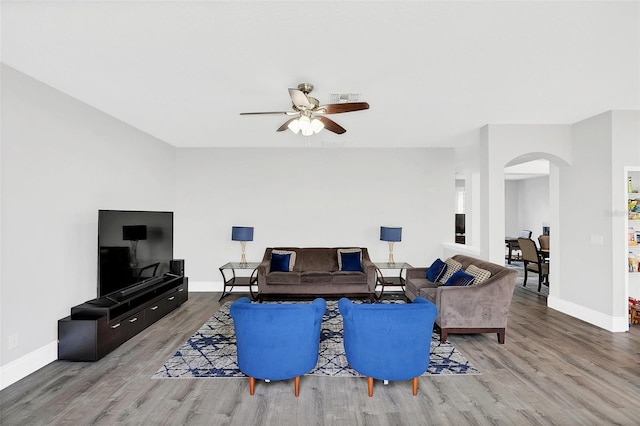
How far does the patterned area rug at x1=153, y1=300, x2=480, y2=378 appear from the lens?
3.04 m

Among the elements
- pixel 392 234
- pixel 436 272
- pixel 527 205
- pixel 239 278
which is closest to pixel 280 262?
pixel 239 278

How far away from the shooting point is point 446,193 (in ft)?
21.2

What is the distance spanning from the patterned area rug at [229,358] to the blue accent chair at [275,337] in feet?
1.71

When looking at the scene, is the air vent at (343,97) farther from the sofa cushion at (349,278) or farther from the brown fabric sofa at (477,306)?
the sofa cushion at (349,278)

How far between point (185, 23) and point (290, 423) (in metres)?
3.06

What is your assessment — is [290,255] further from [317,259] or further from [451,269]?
[451,269]

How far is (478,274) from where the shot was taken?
4023mm

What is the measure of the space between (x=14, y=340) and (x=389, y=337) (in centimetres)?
345

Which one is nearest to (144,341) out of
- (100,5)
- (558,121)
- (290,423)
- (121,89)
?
(290,423)

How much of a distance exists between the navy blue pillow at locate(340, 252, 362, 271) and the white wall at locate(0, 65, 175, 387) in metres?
3.77

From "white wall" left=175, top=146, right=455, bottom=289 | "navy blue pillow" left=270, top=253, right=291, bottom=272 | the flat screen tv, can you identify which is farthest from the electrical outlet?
"white wall" left=175, top=146, right=455, bottom=289

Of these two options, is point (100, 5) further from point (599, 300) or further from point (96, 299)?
point (599, 300)

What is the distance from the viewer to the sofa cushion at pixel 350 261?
18.7 feet

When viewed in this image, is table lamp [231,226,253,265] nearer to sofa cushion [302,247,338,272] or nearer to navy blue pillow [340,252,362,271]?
sofa cushion [302,247,338,272]
